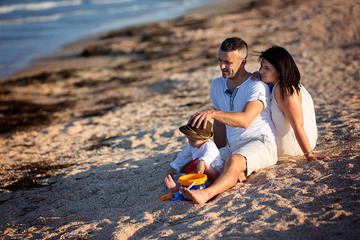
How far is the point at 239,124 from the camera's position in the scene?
346 cm

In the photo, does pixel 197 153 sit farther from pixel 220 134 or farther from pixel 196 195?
pixel 220 134

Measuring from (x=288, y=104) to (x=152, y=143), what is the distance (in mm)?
2502

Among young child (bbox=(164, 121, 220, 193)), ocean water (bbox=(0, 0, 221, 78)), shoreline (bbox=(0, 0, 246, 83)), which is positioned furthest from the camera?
ocean water (bbox=(0, 0, 221, 78))

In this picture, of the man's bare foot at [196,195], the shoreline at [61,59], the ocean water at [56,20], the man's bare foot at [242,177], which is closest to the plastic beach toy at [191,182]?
the man's bare foot at [196,195]

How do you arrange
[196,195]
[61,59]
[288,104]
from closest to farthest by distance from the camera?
[196,195]
[288,104]
[61,59]

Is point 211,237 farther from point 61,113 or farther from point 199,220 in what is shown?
point 61,113

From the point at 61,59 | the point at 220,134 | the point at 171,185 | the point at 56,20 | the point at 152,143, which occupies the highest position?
the point at 56,20

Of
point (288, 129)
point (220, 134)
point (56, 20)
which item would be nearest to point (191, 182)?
point (220, 134)

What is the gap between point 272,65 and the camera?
3588 mm

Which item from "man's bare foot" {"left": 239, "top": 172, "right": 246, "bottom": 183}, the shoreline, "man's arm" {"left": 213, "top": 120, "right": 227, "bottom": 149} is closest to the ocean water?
the shoreline

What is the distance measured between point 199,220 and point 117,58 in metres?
9.18

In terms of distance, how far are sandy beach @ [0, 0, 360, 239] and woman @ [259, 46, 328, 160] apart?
9.9 inches

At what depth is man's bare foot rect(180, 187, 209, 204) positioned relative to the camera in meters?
3.21

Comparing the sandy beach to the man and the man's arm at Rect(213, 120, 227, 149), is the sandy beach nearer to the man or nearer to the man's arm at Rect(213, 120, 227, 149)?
the man
